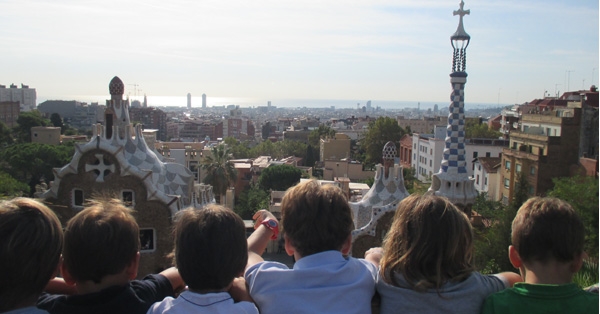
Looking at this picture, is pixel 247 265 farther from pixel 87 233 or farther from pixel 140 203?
pixel 140 203

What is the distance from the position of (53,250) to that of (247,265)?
36.6 inches

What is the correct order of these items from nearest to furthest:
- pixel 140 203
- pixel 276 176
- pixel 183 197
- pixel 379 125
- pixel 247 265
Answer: pixel 247 265
pixel 140 203
pixel 183 197
pixel 276 176
pixel 379 125

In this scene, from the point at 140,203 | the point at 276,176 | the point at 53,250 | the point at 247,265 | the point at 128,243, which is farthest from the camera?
the point at 276,176

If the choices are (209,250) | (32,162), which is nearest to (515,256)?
(209,250)

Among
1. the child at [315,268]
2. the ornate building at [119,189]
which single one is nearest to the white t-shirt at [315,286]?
the child at [315,268]

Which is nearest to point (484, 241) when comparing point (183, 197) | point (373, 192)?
point (373, 192)

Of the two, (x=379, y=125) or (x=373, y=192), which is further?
(x=379, y=125)

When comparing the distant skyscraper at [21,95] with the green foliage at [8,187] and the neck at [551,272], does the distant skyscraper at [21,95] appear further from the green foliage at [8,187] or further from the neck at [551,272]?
the neck at [551,272]

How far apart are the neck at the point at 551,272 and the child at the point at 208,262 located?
1345mm

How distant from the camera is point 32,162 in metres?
31.8

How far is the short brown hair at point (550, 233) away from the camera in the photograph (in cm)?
260

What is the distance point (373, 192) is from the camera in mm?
11875

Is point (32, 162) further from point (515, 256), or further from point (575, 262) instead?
point (575, 262)

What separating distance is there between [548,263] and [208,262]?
1.60 metres
